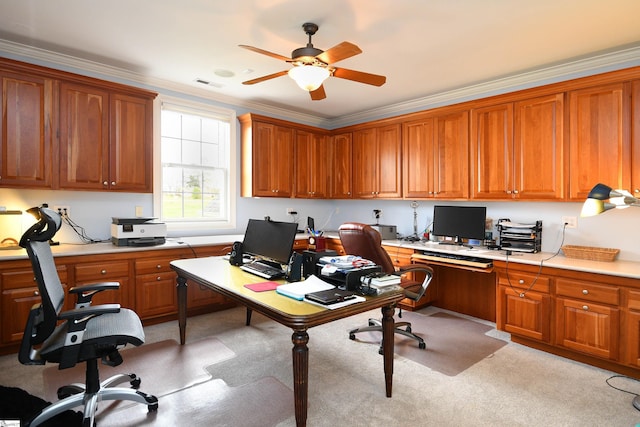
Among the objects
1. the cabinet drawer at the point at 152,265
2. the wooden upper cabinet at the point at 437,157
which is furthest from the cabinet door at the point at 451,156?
the cabinet drawer at the point at 152,265

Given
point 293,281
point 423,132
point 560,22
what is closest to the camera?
point 293,281

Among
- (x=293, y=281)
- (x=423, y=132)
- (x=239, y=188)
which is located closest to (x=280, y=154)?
(x=239, y=188)

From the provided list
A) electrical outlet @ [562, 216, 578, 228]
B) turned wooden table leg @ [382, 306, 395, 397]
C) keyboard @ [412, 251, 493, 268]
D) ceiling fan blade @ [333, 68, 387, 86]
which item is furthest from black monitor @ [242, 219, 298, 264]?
electrical outlet @ [562, 216, 578, 228]

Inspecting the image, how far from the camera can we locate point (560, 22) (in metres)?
2.64

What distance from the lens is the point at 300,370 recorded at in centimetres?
179

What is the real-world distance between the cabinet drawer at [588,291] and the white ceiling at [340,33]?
79.3 inches

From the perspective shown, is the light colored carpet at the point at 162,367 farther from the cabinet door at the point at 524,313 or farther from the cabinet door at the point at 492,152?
the cabinet door at the point at 492,152

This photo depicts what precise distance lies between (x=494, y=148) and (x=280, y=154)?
8.79 ft

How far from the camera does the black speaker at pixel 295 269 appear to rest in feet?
7.72

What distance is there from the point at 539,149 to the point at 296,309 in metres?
2.98

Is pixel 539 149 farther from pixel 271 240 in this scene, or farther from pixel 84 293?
pixel 84 293

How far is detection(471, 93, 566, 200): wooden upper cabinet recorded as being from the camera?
3.28 meters

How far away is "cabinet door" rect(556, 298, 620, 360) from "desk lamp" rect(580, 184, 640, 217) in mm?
877

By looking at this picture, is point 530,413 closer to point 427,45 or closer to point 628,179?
point 628,179
